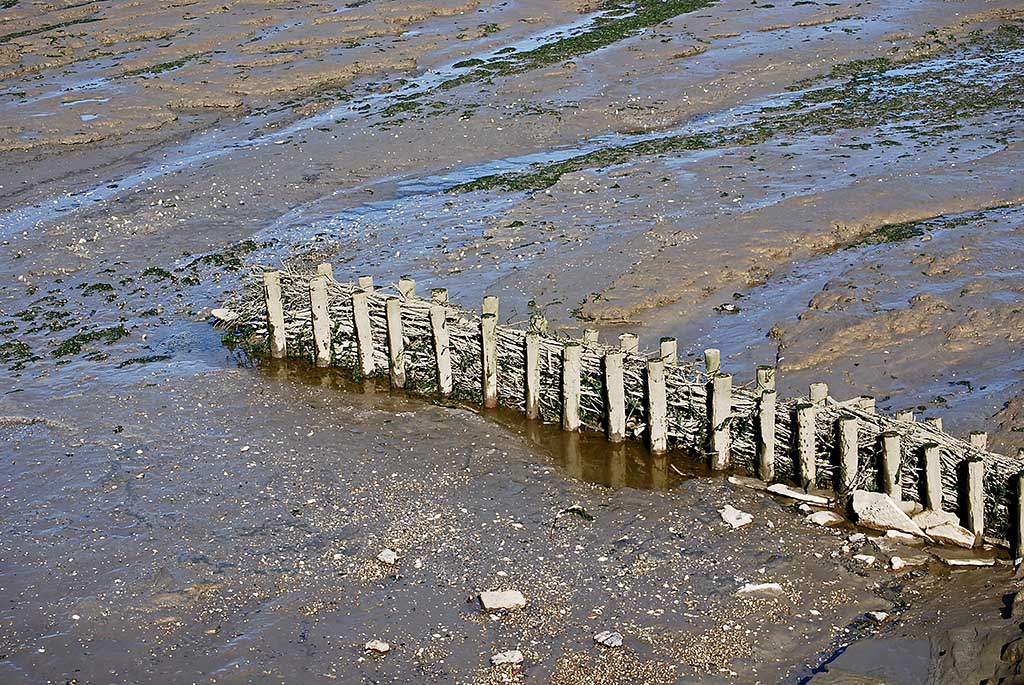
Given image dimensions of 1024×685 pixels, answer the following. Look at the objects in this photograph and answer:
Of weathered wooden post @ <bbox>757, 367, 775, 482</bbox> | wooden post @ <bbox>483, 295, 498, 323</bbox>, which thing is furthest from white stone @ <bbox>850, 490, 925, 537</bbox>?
wooden post @ <bbox>483, 295, 498, 323</bbox>

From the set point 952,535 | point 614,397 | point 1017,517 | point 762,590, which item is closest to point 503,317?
point 614,397

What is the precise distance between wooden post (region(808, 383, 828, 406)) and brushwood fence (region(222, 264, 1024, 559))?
2cm

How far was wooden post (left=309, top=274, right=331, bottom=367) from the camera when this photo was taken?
17062 millimetres

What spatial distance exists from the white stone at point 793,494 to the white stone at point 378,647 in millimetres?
4929

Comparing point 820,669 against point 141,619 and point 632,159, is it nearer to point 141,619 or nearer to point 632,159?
point 141,619

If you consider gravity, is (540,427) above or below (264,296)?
below

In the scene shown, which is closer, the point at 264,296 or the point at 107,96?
the point at 264,296

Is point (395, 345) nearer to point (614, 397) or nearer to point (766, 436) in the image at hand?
point (614, 397)

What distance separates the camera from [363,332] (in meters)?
16.9

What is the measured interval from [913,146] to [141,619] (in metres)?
20.8

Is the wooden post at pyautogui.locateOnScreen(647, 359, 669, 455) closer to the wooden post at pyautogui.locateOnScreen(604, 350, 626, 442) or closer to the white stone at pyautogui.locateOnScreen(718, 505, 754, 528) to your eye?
the wooden post at pyautogui.locateOnScreen(604, 350, 626, 442)

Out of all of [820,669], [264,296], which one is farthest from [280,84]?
[820,669]

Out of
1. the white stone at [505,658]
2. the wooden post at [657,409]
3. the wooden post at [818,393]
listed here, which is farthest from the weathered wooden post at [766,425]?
the white stone at [505,658]

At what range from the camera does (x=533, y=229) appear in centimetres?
2302
